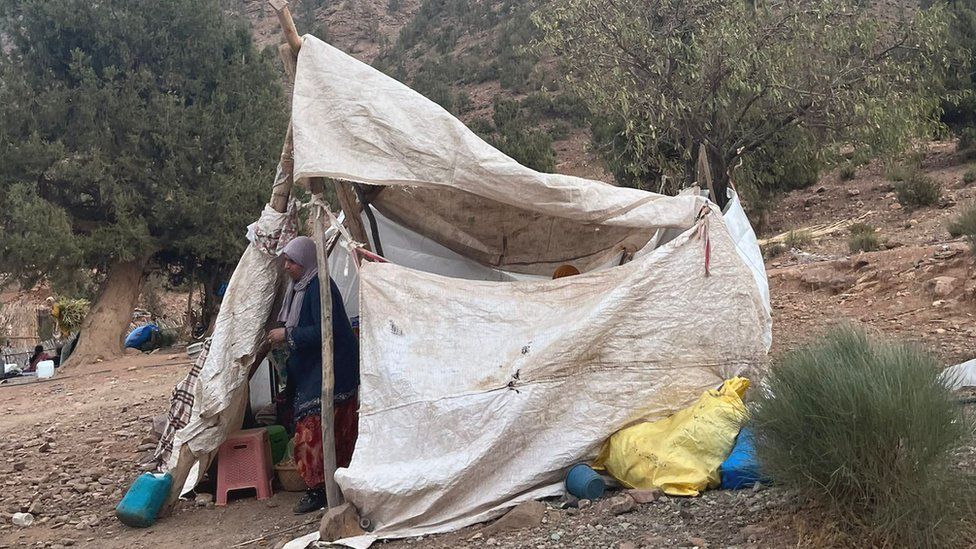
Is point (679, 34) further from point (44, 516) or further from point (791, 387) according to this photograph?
point (44, 516)

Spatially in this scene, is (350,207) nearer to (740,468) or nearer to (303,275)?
(303,275)

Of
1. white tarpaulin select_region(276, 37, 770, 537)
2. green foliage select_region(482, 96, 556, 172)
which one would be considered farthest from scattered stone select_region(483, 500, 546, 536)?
green foliage select_region(482, 96, 556, 172)

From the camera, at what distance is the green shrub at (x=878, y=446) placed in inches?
102

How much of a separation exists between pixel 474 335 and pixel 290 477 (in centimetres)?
161

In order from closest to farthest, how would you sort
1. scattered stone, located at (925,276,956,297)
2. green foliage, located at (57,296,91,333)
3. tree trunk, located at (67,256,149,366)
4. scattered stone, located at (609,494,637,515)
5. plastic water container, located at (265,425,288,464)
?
scattered stone, located at (609,494,637,515) < plastic water container, located at (265,425,288,464) < scattered stone, located at (925,276,956,297) < tree trunk, located at (67,256,149,366) < green foliage, located at (57,296,91,333)

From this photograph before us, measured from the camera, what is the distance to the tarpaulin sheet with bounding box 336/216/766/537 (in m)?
3.70

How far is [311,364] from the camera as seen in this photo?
4473 mm

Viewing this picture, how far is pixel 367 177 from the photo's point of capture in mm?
4098

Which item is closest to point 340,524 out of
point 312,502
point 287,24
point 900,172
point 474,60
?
point 312,502

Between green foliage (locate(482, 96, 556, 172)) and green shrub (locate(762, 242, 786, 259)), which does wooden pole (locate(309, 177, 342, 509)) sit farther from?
green foliage (locate(482, 96, 556, 172))

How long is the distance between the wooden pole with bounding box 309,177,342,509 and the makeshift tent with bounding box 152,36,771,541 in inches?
6.2

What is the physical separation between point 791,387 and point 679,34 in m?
6.63

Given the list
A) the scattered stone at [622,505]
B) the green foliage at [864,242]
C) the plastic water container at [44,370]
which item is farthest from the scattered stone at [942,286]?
the plastic water container at [44,370]

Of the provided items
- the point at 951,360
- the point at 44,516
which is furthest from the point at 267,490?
the point at 951,360
